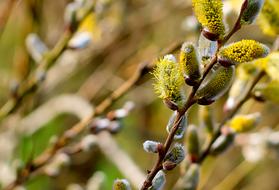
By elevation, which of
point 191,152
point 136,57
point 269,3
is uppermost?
point 136,57

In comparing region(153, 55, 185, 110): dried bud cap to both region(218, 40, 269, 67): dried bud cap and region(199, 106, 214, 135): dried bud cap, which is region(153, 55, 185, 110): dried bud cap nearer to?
region(218, 40, 269, 67): dried bud cap

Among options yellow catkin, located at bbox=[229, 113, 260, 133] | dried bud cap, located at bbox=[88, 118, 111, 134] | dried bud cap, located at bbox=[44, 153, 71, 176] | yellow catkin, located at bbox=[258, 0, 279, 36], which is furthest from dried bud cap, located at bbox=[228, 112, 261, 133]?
dried bud cap, located at bbox=[44, 153, 71, 176]

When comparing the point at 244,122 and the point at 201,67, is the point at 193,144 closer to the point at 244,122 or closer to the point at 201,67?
the point at 244,122

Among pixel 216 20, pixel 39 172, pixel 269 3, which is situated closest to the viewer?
pixel 216 20

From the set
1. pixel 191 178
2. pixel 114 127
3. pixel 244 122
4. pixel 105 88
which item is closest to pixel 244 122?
pixel 244 122

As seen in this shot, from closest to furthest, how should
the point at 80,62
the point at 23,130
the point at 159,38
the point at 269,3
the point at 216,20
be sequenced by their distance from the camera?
the point at 216,20 → the point at 269,3 → the point at 23,130 → the point at 80,62 → the point at 159,38

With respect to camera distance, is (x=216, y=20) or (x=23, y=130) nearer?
(x=216, y=20)

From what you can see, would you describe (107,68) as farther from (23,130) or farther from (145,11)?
(23,130)

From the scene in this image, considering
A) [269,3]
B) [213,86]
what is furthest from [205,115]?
[213,86]
